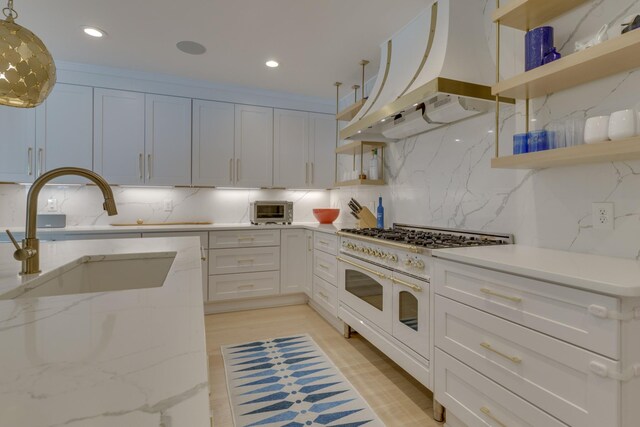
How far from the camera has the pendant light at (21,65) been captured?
3.98 feet

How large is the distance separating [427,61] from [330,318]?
234 cm

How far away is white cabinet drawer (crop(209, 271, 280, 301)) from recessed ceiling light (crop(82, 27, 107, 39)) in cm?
231

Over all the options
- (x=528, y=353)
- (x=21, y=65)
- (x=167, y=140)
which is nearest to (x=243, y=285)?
(x=167, y=140)

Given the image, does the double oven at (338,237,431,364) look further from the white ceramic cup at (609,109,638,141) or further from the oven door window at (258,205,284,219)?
the oven door window at (258,205,284,219)

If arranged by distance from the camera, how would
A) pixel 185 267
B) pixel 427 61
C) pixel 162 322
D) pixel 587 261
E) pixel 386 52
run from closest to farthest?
pixel 162 322, pixel 185 267, pixel 587 261, pixel 427 61, pixel 386 52

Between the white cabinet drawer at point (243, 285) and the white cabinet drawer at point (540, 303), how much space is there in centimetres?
235

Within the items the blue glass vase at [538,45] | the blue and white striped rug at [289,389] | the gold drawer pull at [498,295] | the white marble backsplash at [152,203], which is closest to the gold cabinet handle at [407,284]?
the gold drawer pull at [498,295]

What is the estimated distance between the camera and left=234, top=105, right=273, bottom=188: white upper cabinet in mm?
3814

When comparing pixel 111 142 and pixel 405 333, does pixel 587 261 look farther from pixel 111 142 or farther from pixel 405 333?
pixel 111 142

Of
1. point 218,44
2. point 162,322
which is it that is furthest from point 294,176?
point 162,322

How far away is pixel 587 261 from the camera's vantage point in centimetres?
139

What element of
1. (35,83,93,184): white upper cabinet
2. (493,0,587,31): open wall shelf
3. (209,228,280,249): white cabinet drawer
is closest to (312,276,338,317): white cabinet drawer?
(209,228,280,249): white cabinet drawer

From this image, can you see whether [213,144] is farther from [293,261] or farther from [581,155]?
[581,155]

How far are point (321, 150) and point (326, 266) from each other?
5.39ft
